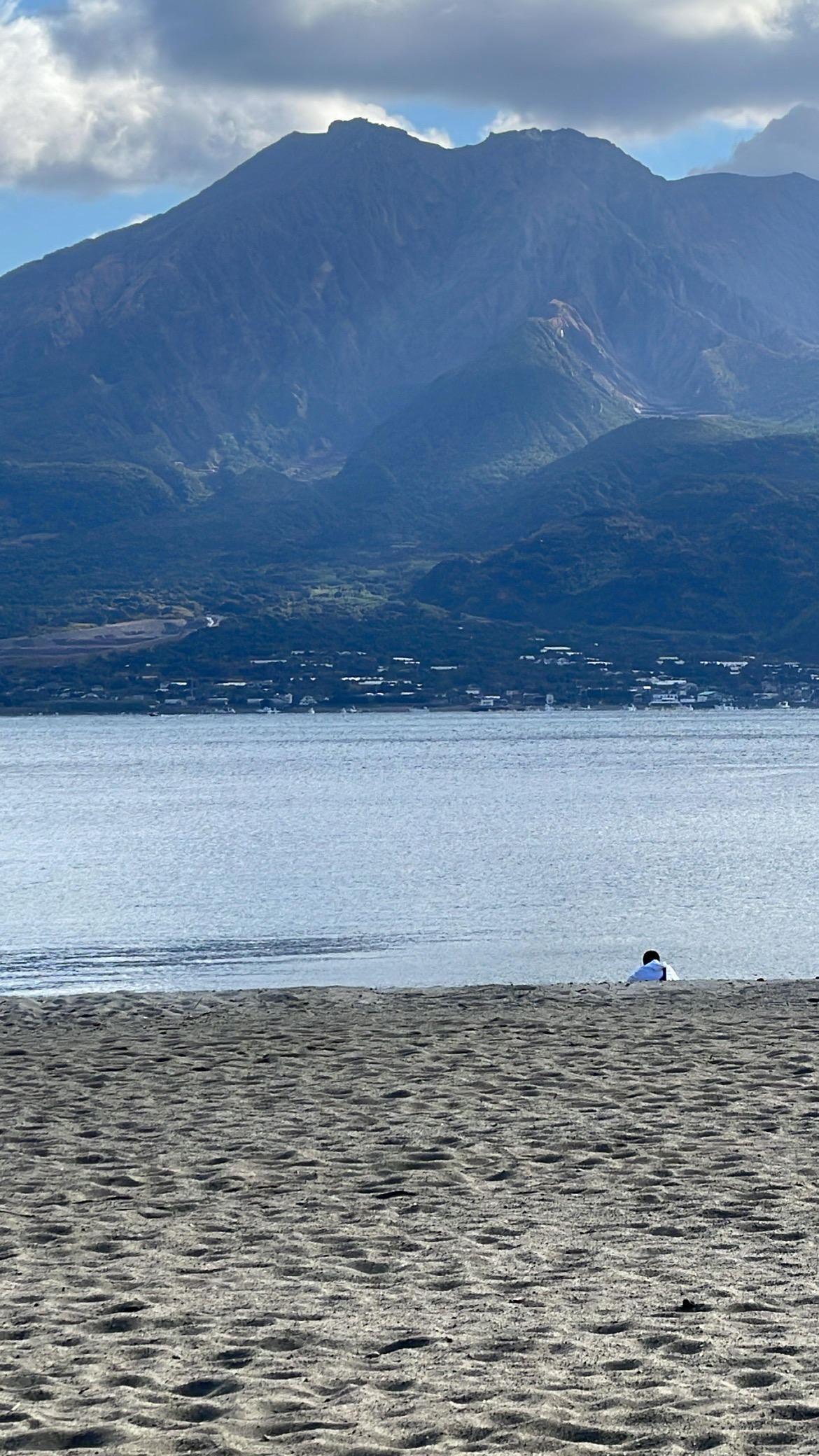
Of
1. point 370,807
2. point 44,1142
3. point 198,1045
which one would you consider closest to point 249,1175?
point 44,1142

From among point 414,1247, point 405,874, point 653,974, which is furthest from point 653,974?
point 405,874

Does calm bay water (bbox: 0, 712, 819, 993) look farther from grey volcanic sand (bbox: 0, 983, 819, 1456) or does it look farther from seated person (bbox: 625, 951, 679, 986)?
grey volcanic sand (bbox: 0, 983, 819, 1456)

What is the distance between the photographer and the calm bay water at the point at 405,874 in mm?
33281

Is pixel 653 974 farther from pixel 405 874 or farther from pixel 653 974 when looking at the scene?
pixel 405 874

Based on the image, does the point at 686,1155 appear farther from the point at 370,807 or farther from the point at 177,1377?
the point at 370,807

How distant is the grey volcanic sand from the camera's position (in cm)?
724

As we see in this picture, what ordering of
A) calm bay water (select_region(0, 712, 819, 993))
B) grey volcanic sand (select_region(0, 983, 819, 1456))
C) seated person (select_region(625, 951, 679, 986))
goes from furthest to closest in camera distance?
calm bay water (select_region(0, 712, 819, 993)), seated person (select_region(625, 951, 679, 986)), grey volcanic sand (select_region(0, 983, 819, 1456))

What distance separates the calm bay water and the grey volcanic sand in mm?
12658

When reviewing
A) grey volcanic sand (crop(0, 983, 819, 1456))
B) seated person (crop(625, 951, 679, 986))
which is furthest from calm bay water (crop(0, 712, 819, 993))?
grey volcanic sand (crop(0, 983, 819, 1456))

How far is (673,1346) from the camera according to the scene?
26.4 ft

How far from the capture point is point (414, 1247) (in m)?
10.4

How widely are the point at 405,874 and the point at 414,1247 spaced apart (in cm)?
4197

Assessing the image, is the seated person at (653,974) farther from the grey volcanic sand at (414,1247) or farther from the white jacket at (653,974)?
the grey volcanic sand at (414,1247)

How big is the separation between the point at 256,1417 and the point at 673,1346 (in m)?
2.17
